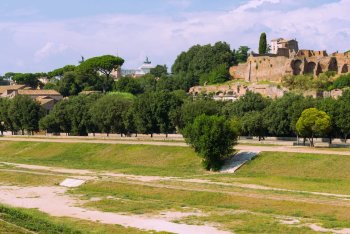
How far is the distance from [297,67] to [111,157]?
4497 cm

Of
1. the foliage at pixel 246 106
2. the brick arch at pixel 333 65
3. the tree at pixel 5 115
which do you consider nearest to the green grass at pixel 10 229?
the foliage at pixel 246 106

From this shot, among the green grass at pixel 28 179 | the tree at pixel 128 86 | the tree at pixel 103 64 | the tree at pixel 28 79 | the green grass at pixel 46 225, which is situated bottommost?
the green grass at pixel 46 225

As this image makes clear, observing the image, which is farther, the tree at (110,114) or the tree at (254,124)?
the tree at (110,114)

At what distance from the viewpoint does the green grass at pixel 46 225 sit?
25.9 metres

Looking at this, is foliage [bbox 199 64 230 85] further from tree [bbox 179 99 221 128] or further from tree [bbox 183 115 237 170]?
tree [bbox 183 115 237 170]

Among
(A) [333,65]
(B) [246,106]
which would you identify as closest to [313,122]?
(B) [246,106]

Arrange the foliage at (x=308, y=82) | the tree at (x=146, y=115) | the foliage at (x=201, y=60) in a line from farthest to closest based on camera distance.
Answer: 1. the foliage at (x=201, y=60)
2. the foliage at (x=308, y=82)
3. the tree at (x=146, y=115)

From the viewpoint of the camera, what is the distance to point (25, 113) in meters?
84.4

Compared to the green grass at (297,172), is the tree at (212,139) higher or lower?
higher

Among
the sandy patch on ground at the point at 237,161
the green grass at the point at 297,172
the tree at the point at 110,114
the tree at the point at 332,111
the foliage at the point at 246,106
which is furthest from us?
the tree at the point at 110,114

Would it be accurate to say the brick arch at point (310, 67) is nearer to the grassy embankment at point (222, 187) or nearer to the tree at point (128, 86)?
the tree at point (128, 86)

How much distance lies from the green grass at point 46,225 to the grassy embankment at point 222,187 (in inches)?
137

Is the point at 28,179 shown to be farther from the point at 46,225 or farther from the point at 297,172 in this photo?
the point at 297,172

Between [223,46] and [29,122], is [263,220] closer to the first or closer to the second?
[29,122]
